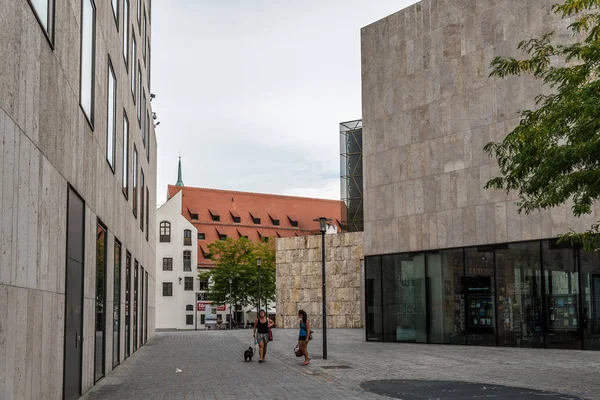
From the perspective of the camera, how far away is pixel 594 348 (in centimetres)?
2395

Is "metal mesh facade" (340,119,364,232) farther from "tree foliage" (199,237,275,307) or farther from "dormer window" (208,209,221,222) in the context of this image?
"dormer window" (208,209,221,222)

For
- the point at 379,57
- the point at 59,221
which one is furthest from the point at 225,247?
the point at 59,221

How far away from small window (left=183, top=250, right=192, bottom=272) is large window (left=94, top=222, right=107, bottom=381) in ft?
247

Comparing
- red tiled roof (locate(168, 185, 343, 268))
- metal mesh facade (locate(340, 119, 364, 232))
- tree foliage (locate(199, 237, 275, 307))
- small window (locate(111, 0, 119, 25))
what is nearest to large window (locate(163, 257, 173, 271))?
red tiled roof (locate(168, 185, 343, 268))

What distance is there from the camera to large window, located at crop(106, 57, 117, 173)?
17781 millimetres

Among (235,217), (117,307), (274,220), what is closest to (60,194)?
(117,307)

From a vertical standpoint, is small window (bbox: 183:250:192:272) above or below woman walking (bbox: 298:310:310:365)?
above

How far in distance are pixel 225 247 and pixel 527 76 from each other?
194 ft

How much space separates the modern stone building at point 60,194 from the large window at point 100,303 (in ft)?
0.09

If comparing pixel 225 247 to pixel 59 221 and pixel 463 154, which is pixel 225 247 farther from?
pixel 59 221

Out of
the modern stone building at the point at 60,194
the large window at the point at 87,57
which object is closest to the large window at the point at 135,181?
the modern stone building at the point at 60,194

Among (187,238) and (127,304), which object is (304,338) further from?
(187,238)

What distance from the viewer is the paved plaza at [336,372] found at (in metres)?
14.2

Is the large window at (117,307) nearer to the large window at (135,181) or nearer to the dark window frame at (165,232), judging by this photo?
the large window at (135,181)
